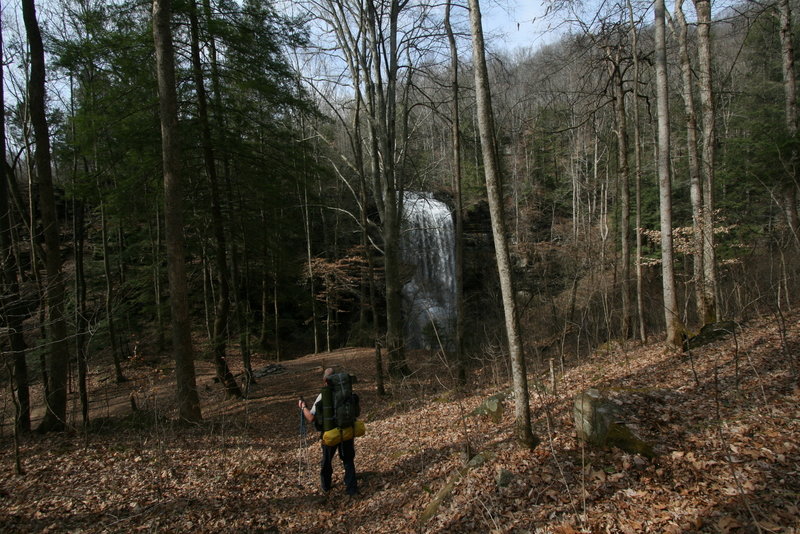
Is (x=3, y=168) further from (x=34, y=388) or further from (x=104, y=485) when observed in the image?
(x=34, y=388)

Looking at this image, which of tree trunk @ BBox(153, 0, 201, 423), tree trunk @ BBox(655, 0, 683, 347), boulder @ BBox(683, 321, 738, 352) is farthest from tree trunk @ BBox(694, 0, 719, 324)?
tree trunk @ BBox(153, 0, 201, 423)

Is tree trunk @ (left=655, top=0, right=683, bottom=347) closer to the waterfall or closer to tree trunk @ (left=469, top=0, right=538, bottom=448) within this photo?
tree trunk @ (left=469, top=0, right=538, bottom=448)

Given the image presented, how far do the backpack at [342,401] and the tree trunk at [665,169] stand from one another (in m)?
5.29

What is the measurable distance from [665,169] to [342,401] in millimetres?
6219

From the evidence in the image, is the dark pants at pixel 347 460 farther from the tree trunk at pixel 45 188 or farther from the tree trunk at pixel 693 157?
the tree trunk at pixel 693 157

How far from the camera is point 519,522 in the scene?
3.20m

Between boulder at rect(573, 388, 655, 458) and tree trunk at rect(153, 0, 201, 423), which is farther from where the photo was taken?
tree trunk at rect(153, 0, 201, 423)

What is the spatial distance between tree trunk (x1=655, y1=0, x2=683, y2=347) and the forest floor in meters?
0.76

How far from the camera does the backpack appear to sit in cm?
463

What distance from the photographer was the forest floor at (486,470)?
9.97 ft

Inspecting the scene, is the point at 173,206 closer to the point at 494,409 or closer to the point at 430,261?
the point at 494,409

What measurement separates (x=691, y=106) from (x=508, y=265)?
6473 millimetres

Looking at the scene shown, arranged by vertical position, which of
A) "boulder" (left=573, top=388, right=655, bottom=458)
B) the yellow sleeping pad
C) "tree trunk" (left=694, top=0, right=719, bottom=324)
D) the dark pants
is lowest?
the dark pants

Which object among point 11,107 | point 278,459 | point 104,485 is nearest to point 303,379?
point 278,459
